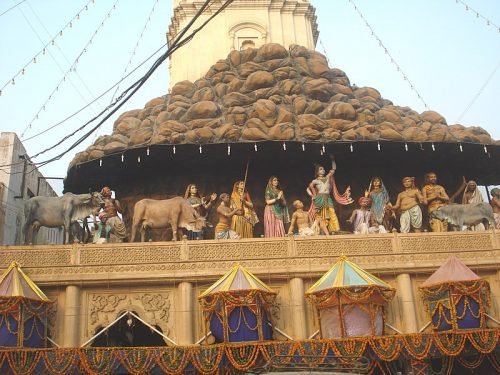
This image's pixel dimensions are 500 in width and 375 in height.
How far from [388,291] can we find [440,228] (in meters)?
4.09

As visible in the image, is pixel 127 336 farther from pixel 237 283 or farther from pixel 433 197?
pixel 433 197

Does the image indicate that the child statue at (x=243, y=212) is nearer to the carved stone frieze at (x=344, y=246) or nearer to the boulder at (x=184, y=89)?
the carved stone frieze at (x=344, y=246)

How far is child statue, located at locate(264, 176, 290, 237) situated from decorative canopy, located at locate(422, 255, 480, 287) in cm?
464

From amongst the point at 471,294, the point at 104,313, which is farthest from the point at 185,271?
the point at 471,294

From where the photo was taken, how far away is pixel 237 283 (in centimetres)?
1409

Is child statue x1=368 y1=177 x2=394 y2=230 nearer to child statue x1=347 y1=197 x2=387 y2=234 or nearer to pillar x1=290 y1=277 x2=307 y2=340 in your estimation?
child statue x1=347 y1=197 x2=387 y2=234

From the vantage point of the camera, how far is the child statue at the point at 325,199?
17734mm

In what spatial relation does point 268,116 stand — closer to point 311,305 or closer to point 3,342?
point 311,305

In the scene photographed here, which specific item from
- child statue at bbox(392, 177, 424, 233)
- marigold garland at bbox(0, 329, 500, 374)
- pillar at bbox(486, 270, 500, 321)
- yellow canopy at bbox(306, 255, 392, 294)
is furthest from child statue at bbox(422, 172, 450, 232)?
marigold garland at bbox(0, 329, 500, 374)

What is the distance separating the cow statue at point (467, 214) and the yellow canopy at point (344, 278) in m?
3.95

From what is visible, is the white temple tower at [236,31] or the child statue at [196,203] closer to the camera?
the child statue at [196,203]

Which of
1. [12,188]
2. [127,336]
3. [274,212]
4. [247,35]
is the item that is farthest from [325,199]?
[12,188]

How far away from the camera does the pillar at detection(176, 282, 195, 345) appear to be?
14367 mm

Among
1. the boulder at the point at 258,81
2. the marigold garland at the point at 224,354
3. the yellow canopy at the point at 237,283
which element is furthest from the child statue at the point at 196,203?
the boulder at the point at 258,81
